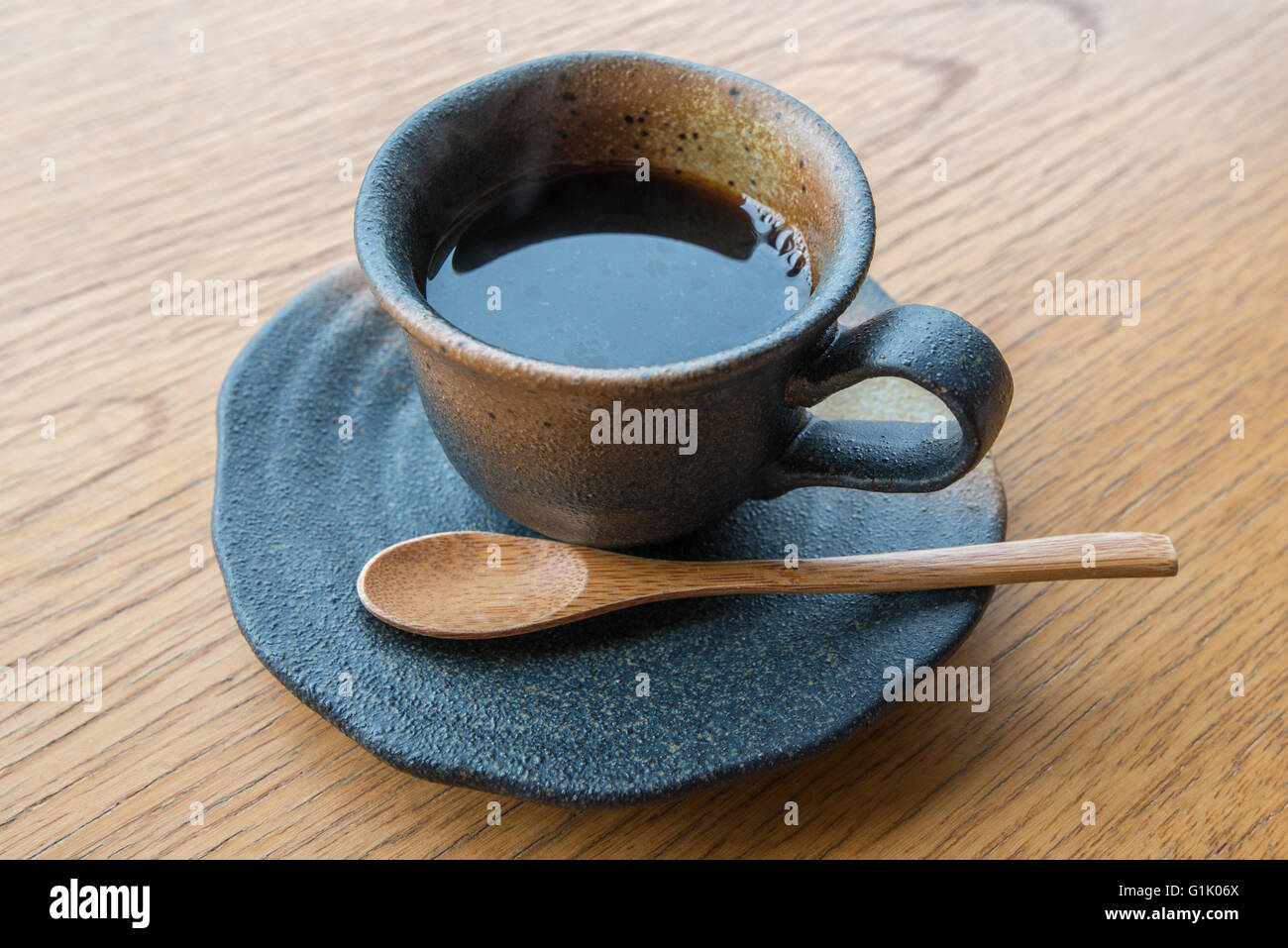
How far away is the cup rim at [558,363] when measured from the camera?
0.65 metres

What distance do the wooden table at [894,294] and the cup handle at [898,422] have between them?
0.17m

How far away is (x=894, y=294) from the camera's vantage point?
110cm

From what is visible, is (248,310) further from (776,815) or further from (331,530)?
(776,815)

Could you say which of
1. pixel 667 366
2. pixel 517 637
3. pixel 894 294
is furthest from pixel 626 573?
pixel 894 294

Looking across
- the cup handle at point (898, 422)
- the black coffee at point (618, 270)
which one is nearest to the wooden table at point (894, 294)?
the cup handle at point (898, 422)

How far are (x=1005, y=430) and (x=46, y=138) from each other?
105 cm

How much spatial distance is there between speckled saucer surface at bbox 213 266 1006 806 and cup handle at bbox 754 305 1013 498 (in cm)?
9

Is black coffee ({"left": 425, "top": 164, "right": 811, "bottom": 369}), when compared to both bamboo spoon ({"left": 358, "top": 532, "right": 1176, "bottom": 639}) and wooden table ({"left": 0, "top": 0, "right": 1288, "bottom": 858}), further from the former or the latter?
wooden table ({"left": 0, "top": 0, "right": 1288, "bottom": 858})

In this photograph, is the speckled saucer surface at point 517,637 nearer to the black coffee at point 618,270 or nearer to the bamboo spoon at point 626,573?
the bamboo spoon at point 626,573

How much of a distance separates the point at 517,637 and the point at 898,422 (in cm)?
32

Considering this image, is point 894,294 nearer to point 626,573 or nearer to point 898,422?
point 898,422

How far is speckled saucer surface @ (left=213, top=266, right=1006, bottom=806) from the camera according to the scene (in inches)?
28.1

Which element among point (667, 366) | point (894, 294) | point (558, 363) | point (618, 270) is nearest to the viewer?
point (667, 366)

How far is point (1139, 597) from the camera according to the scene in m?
0.88
